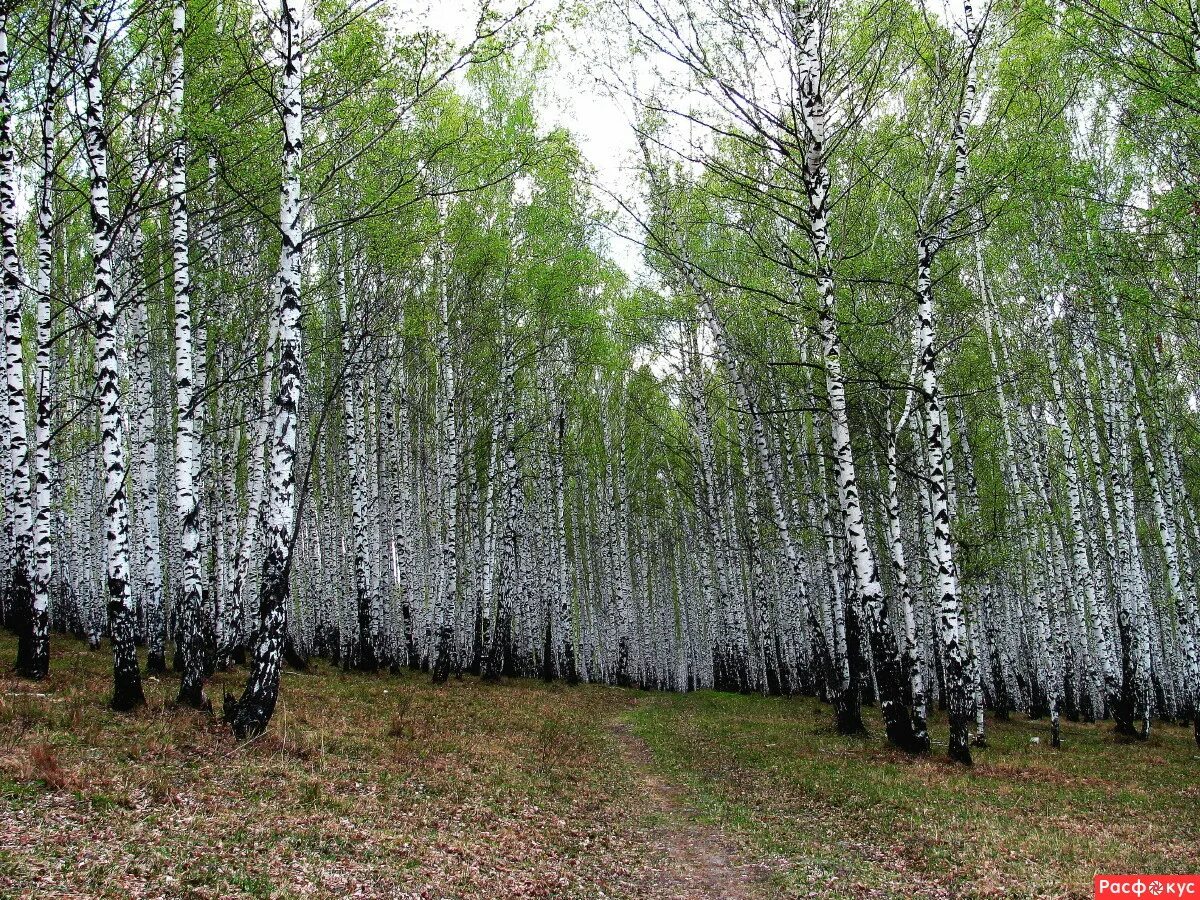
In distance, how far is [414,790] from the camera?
8.27 m

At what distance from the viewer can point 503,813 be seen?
8.09m

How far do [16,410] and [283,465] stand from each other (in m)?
5.50

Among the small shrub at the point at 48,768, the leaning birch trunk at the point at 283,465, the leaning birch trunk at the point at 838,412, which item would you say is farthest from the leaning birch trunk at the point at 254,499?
the leaning birch trunk at the point at 838,412

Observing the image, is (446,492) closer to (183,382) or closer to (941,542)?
(183,382)

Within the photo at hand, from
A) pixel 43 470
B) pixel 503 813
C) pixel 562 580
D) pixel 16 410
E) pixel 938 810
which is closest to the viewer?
pixel 503 813

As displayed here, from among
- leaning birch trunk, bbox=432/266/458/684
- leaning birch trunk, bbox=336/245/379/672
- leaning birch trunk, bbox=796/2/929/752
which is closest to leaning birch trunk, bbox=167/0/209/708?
leaning birch trunk, bbox=336/245/379/672

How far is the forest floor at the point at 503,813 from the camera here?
5375 millimetres

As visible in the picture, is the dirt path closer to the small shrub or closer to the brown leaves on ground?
the brown leaves on ground

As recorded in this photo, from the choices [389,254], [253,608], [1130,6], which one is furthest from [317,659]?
[1130,6]

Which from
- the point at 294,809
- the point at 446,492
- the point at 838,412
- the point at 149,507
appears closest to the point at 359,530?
the point at 446,492

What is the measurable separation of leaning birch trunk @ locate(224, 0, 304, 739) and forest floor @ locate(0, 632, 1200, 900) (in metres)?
0.54

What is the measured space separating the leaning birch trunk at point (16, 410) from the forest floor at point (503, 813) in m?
0.61

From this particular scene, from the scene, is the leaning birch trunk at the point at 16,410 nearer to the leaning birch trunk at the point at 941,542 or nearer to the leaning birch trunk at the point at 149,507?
the leaning birch trunk at the point at 149,507

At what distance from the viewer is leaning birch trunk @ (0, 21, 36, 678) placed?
1034 centimetres
